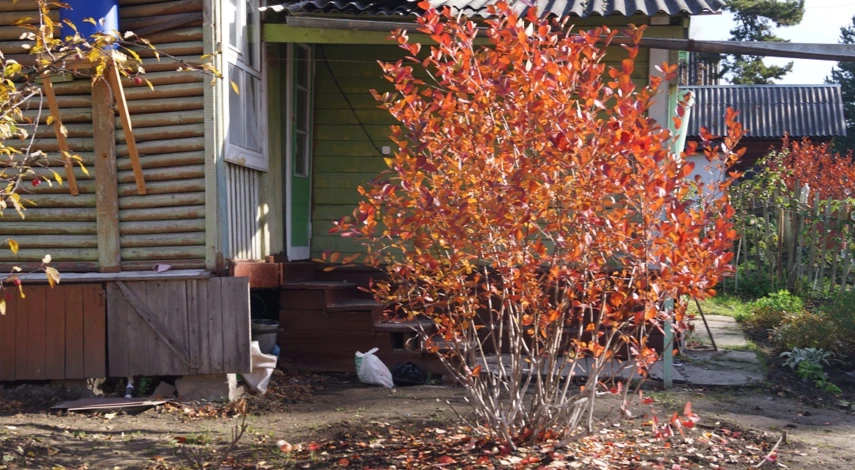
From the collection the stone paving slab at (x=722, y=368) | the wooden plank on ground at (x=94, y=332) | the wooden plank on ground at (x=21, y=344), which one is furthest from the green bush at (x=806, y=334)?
the wooden plank on ground at (x=21, y=344)

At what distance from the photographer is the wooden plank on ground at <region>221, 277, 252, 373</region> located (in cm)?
682

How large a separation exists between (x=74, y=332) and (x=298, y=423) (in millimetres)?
2227

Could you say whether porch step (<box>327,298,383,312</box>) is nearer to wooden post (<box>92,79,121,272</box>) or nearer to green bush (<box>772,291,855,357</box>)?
wooden post (<box>92,79,121,272</box>)

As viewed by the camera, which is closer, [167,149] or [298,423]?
[298,423]

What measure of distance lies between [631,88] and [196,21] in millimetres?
4063

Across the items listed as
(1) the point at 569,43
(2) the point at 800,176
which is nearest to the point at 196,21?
(1) the point at 569,43

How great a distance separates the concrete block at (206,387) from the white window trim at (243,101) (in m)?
1.83

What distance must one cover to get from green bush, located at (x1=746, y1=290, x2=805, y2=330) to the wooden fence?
808 mm

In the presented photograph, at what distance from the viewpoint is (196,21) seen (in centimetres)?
685

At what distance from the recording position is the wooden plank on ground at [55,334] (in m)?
6.94

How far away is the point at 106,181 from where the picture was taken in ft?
22.6

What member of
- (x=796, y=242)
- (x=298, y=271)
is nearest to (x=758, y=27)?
(x=796, y=242)

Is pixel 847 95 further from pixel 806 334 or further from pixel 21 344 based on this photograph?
pixel 21 344

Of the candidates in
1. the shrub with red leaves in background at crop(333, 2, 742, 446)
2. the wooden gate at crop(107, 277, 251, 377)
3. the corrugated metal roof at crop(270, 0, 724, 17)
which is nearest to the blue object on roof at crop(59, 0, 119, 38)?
the corrugated metal roof at crop(270, 0, 724, 17)
